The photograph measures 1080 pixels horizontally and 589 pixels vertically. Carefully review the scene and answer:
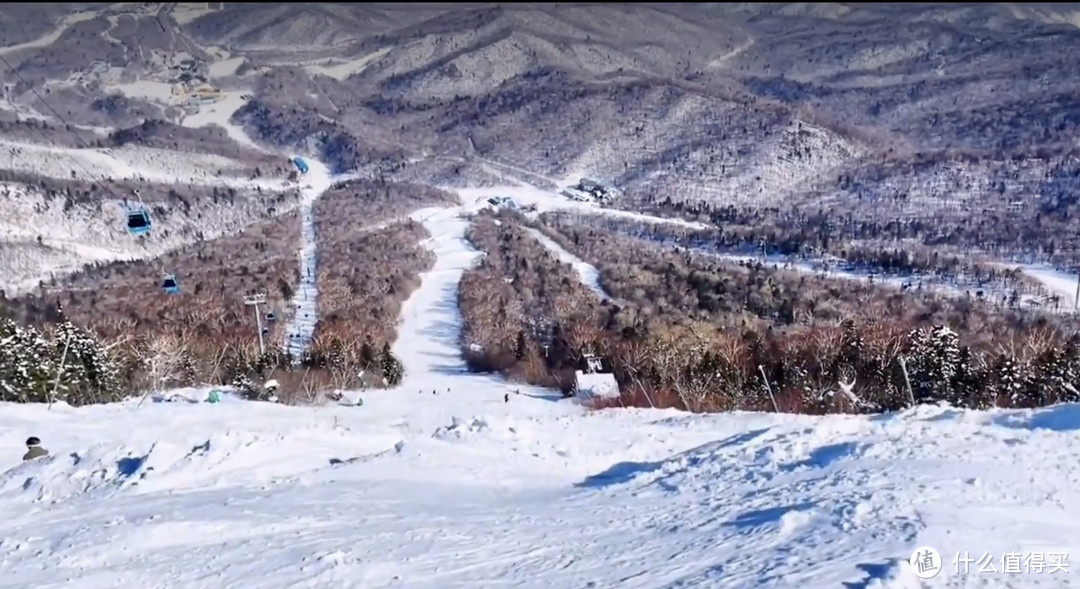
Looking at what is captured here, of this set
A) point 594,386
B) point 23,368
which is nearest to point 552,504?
point 594,386

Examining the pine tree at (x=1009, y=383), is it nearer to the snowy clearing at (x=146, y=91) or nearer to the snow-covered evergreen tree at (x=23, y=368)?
the snow-covered evergreen tree at (x=23, y=368)

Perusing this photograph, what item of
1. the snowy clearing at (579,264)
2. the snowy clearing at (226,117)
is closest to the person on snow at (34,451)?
the snowy clearing at (579,264)

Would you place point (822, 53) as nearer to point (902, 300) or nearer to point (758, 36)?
point (758, 36)

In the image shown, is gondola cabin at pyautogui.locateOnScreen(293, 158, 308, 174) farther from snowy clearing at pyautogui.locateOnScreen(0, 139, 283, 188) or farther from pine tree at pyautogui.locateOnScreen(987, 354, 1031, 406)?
pine tree at pyautogui.locateOnScreen(987, 354, 1031, 406)

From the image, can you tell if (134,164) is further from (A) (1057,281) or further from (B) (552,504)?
(B) (552,504)

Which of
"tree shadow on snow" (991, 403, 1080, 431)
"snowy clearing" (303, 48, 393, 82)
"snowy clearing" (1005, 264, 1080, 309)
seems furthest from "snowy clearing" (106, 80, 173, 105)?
"tree shadow on snow" (991, 403, 1080, 431)

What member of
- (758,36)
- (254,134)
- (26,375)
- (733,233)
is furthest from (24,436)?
(758,36)
